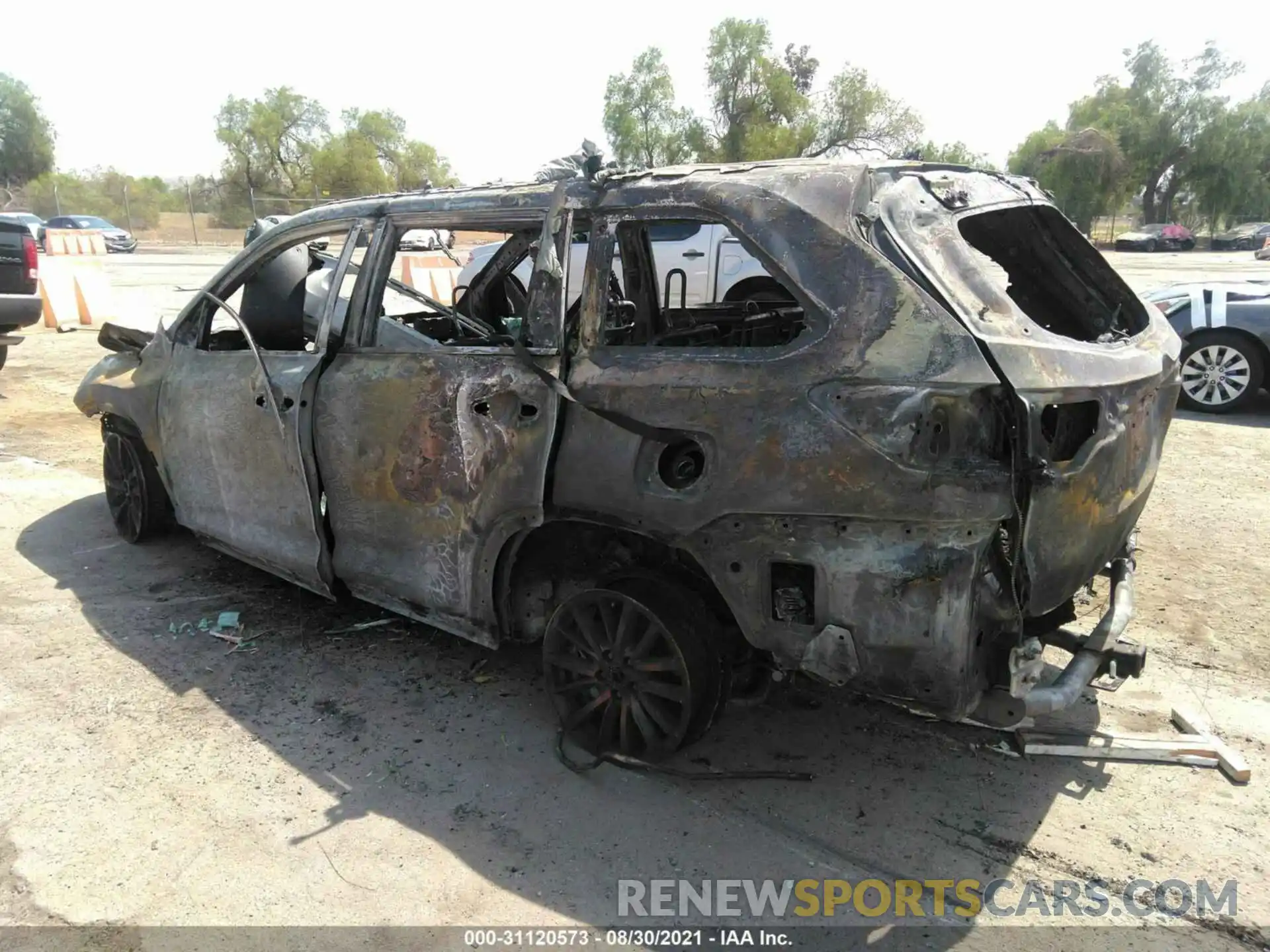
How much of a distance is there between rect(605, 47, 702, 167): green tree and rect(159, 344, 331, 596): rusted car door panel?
154ft

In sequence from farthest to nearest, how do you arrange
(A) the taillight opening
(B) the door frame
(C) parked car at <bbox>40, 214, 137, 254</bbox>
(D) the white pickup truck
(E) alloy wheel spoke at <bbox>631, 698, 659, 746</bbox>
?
1. (C) parked car at <bbox>40, 214, 137, 254</bbox>
2. (A) the taillight opening
3. (D) the white pickup truck
4. (B) the door frame
5. (E) alloy wheel spoke at <bbox>631, 698, 659, 746</bbox>

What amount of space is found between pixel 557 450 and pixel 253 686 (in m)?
1.75

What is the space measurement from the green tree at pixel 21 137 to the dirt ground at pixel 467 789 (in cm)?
6798

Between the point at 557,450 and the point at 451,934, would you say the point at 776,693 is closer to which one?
the point at 557,450

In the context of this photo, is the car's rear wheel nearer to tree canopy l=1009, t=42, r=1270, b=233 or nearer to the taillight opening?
the taillight opening

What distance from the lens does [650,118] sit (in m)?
49.5

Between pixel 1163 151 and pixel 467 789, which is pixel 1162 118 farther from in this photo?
pixel 467 789

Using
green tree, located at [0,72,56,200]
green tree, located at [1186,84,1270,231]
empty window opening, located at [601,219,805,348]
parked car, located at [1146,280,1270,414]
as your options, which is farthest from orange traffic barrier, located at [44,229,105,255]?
green tree, located at [1186,84,1270,231]

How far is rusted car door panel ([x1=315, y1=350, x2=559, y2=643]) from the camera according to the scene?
3080mm

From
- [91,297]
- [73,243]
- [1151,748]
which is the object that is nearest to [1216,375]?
[1151,748]

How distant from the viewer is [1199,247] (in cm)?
4459

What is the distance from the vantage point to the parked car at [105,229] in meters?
32.3

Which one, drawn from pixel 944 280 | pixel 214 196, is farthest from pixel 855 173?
pixel 214 196

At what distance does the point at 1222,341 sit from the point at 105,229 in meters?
36.8
